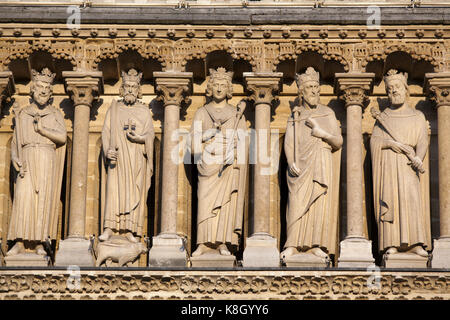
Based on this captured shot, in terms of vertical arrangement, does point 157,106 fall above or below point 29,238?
above

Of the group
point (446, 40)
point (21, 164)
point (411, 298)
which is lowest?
point (411, 298)

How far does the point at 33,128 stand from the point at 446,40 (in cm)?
Answer: 658

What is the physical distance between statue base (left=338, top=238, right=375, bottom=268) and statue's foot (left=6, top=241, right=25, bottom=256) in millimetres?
4825

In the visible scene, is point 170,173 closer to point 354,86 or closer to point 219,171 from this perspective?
point 219,171

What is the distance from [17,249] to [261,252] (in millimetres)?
3709

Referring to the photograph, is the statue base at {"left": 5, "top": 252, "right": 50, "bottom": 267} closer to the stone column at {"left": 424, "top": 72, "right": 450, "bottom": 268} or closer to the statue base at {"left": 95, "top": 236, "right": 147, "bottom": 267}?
the statue base at {"left": 95, "top": 236, "right": 147, "bottom": 267}

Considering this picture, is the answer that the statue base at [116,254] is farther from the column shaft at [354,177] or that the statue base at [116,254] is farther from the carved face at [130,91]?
the column shaft at [354,177]

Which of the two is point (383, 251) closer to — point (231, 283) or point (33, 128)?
point (231, 283)

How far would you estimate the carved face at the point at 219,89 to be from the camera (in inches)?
1312

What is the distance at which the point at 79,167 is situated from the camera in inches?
1298

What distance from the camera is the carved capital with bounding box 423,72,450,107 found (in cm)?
3325

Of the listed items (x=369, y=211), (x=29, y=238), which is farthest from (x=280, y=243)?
(x=29, y=238)

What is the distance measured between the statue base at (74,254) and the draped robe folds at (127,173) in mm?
488

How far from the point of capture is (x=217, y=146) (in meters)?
32.9
